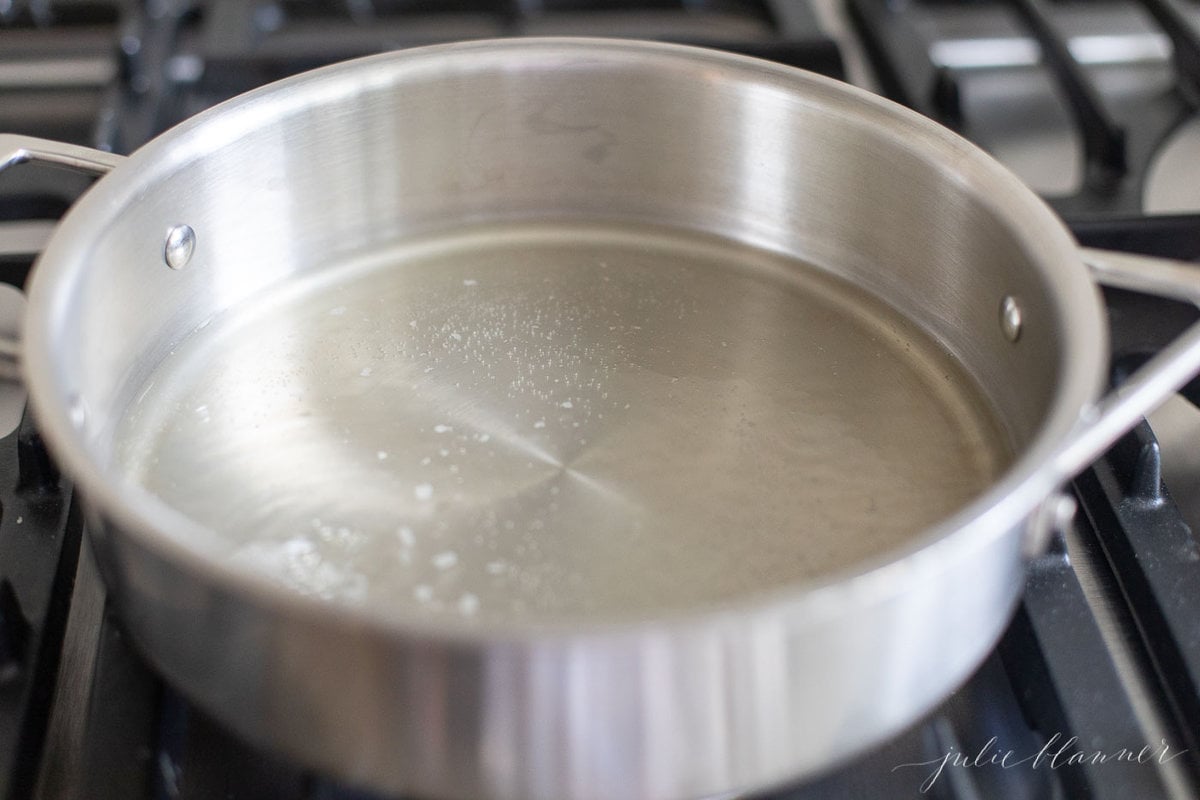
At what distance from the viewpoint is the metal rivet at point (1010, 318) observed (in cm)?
53

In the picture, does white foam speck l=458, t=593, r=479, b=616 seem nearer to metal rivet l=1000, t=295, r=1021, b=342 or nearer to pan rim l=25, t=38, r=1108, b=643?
pan rim l=25, t=38, r=1108, b=643

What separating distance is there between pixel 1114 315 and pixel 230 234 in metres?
A: 0.42

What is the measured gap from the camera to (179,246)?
57 cm

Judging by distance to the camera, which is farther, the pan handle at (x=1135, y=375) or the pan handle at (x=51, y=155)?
the pan handle at (x=51, y=155)

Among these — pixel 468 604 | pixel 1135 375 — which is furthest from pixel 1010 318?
pixel 468 604

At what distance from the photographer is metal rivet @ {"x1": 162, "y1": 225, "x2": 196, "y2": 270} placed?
0.56 meters

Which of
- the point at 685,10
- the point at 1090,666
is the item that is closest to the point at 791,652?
the point at 1090,666

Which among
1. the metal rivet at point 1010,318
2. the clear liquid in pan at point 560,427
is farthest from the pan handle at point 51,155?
the metal rivet at point 1010,318

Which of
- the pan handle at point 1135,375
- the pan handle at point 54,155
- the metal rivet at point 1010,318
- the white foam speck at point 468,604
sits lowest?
the white foam speck at point 468,604

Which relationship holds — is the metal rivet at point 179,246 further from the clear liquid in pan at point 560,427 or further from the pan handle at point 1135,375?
the pan handle at point 1135,375

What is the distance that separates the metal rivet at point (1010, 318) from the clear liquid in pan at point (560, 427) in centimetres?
5

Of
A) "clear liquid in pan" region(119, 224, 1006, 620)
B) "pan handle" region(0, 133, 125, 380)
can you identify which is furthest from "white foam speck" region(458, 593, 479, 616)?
"pan handle" region(0, 133, 125, 380)

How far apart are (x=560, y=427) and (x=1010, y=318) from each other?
202 millimetres

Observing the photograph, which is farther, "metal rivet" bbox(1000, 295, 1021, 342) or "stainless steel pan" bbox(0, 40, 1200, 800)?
"metal rivet" bbox(1000, 295, 1021, 342)
